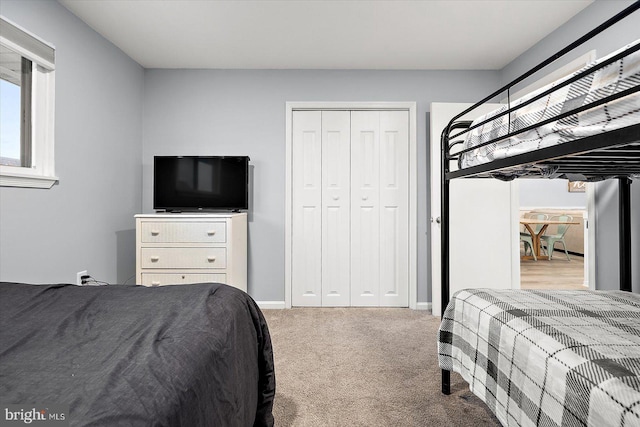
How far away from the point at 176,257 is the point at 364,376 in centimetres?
178

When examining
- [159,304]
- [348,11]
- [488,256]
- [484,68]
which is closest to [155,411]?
[159,304]

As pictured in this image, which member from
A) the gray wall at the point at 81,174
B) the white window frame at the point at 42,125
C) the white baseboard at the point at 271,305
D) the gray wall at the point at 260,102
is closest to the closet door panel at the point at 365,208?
the gray wall at the point at 260,102

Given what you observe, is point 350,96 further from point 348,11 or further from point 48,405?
point 48,405

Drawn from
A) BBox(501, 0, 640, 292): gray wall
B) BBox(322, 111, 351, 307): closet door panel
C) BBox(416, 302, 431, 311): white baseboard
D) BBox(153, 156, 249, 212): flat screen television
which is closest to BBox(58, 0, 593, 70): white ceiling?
BBox(501, 0, 640, 292): gray wall

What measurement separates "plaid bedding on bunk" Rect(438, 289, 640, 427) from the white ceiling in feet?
6.58

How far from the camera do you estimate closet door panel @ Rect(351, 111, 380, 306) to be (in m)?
3.57

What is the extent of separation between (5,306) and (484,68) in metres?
3.97

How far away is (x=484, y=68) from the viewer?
349cm

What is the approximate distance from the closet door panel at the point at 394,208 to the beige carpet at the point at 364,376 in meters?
0.43

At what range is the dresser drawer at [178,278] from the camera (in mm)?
2891

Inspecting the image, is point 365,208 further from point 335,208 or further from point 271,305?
point 271,305

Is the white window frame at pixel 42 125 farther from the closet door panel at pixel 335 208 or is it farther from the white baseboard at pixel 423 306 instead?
the white baseboard at pixel 423 306

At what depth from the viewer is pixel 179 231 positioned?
289 cm

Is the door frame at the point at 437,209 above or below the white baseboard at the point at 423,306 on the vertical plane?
above
